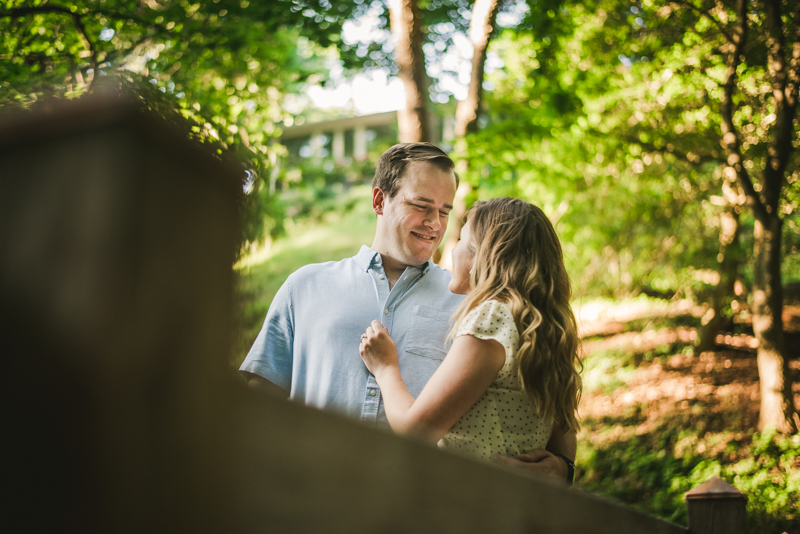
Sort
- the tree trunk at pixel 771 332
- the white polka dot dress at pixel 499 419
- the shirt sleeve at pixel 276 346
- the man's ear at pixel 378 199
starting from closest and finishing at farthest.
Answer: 1. the white polka dot dress at pixel 499 419
2. the shirt sleeve at pixel 276 346
3. the man's ear at pixel 378 199
4. the tree trunk at pixel 771 332

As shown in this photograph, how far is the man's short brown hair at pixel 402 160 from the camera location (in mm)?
2488

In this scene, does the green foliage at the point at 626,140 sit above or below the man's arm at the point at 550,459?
above

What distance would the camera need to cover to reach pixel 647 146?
7.91 m

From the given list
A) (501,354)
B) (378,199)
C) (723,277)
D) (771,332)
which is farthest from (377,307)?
(723,277)

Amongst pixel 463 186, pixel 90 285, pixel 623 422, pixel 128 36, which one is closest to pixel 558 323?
pixel 90 285

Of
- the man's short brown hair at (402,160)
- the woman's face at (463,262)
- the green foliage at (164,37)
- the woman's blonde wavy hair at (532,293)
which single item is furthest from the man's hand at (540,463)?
the green foliage at (164,37)

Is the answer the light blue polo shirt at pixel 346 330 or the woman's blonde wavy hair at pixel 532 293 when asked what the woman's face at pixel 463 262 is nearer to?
the woman's blonde wavy hair at pixel 532 293

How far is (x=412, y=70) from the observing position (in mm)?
6363

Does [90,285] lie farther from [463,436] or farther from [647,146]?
[647,146]

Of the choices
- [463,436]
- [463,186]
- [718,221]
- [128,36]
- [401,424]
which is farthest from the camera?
[718,221]

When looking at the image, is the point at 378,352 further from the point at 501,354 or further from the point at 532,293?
the point at 532,293

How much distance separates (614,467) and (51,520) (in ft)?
26.4

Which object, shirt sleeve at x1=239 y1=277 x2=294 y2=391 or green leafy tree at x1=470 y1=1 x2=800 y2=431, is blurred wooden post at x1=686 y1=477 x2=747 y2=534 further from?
green leafy tree at x1=470 y1=1 x2=800 y2=431

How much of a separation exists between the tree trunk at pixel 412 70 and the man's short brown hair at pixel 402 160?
3.78 meters
